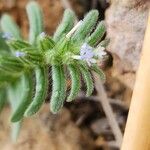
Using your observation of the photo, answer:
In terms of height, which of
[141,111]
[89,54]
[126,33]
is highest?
[89,54]

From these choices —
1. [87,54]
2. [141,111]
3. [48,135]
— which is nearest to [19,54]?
[87,54]

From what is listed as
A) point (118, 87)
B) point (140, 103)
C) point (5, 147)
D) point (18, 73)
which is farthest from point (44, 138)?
point (140, 103)

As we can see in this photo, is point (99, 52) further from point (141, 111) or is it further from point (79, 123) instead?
point (79, 123)

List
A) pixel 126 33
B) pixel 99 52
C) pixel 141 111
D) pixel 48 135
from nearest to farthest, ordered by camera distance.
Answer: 1. pixel 141 111
2. pixel 99 52
3. pixel 126 33
4. pixel 48 135

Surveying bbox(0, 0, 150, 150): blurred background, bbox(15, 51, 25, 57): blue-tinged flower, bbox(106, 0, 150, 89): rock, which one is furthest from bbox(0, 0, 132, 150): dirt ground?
bbox(15, 51, 25, 57): blue-tinged flower

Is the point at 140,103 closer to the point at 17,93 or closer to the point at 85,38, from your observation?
the point at 85,38

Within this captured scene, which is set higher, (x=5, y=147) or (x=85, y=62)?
(x=85, y=62)

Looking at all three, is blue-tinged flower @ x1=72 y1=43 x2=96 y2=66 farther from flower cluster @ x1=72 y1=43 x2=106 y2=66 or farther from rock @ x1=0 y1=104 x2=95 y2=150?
rock @ x1=0 y1=104 x2=95 y2=150
